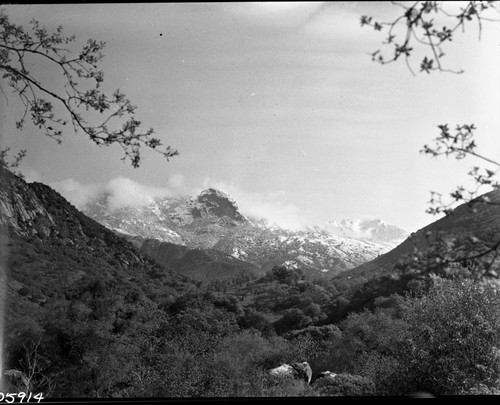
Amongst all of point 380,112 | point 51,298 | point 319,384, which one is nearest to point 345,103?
point 380,112

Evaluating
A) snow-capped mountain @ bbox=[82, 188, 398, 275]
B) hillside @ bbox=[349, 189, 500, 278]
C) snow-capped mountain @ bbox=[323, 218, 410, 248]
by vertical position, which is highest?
snow-capped mountain @ bbox=[82, 188, 398, 275]

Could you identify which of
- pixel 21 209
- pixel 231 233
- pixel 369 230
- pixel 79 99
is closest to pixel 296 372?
pixel 369 230

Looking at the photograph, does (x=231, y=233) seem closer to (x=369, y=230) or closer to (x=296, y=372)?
(x=369, y=230)

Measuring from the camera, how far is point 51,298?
533 inches

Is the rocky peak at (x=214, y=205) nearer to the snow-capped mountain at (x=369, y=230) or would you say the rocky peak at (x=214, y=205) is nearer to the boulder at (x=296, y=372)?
the snow-capped mountain at (x=369, y=230)

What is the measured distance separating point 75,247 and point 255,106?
685 centimetres

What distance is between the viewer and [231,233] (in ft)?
46.6

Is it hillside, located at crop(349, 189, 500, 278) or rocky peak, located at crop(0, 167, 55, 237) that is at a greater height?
rocky peak, located at crop(0, 167, 55, 237)

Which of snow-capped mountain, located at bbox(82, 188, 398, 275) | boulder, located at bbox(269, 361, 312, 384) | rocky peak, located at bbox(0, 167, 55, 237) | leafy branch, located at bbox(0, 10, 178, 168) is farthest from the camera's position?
snow-capped mountain, located at bbox(82, 188, 398, 275)

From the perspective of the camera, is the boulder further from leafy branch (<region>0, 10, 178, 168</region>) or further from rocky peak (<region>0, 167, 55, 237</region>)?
rocky peak (<region>0, 167, 55, 237</region>)

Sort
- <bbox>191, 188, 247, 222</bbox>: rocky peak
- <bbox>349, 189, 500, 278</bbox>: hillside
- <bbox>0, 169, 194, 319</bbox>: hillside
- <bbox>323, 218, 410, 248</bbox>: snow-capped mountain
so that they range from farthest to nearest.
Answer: <bbox>0, 169, 194, 319</bbox>: hillside → <bbox>191, 188, 247, 222</bbox>: rocky peak → <bbox>323, 218, 410, 248</bbox>: snow-capped mountain → <bbox>349, 189, 500, 278</bbox>: hillside

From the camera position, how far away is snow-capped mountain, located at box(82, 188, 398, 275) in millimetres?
10609

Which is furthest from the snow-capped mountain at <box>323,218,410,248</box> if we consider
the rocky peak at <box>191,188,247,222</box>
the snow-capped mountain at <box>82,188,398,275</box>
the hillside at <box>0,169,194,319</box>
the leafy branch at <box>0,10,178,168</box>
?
the leafy branch at <box>0,10,178,168</box>

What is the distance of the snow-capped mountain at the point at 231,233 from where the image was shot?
34.8 feet
